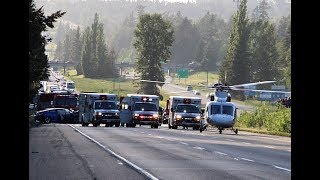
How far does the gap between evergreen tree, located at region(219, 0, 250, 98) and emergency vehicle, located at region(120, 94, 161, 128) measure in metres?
85.0

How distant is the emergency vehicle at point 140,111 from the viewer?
63.0 meters

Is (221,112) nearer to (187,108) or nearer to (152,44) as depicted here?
(187,108)

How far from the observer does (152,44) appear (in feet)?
495

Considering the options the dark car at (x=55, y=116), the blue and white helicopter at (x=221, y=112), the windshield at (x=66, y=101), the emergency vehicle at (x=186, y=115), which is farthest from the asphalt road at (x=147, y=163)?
the windshield at (x=66, y=101)

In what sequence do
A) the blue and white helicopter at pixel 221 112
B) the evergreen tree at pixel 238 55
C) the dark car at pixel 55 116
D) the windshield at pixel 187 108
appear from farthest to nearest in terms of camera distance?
the evergreen tree at pixel 238 55
the dark car at pixel 55 116
the windshield at pixel 187 108
the blue and white helicopter at pixel 221 112

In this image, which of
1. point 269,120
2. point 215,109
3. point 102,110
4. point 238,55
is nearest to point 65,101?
point 102,110

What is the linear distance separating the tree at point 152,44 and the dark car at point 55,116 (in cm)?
7465

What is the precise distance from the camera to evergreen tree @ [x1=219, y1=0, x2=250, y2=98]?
493ft

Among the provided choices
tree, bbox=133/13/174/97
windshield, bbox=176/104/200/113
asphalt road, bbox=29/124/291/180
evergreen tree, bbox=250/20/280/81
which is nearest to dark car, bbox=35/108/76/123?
windshield, bbox=176/104/200/113

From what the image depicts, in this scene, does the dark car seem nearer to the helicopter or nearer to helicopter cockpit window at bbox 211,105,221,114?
the helicopter

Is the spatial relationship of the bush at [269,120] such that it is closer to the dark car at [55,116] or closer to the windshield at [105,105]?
the windshield at [105,105]

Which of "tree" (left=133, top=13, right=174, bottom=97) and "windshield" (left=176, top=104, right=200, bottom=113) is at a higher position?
"tree" (left=133, top=13, right=174, bottom=97)

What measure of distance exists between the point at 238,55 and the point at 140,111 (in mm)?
94307
